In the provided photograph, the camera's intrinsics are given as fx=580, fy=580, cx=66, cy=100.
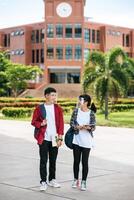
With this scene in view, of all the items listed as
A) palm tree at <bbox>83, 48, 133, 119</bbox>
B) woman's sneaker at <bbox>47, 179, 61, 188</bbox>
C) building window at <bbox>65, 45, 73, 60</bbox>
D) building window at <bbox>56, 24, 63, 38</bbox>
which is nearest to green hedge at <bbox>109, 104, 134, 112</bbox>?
palm tree at <bbox>83, 48, 133, 119</bbox>

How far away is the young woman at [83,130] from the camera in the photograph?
8.45 meters

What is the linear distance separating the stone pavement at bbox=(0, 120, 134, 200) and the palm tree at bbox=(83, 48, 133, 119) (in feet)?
46.5

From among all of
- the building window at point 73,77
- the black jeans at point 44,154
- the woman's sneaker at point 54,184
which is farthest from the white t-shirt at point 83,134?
the building window at point 73,77

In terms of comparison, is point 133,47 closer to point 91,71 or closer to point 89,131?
point 91,71

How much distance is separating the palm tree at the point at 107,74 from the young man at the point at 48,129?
22364 millimetres

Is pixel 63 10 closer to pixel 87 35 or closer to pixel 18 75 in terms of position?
pixel 87 35

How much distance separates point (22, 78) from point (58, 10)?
14.7 meters

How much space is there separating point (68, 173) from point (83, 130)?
1.91 meters

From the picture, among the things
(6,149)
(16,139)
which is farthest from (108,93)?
(6,149)

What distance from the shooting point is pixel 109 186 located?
8898 millimetres

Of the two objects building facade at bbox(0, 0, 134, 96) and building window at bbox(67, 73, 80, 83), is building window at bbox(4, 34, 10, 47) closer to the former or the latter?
building facade at bbox(0, 0, 134, 96)

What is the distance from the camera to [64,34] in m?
79.9

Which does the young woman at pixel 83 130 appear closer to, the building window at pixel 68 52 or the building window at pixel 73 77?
the building window at pixel 68 52

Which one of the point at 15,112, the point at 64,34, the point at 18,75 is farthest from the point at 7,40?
the point at 15,112
